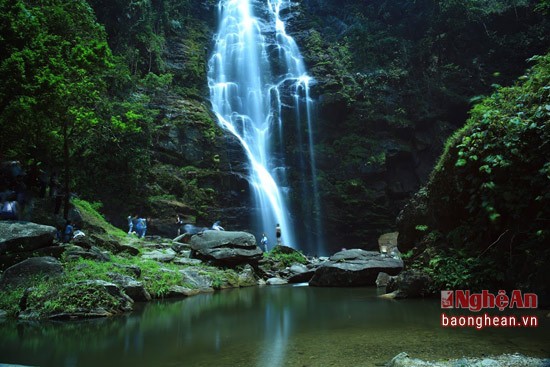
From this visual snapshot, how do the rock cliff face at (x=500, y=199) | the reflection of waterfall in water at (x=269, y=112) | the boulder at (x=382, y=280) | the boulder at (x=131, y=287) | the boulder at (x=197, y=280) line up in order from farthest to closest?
the reflection of waterfall in water at (x=269, y=112)
the boulder at (x=382, y=280)
the boulder at (x=197, y=280)
the boulder at (x=131, y=287)
the rock cliff face at (x=500, y=199)

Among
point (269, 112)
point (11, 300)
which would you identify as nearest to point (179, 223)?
point (269, 112)

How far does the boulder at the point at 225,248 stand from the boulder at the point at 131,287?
15.5 feet

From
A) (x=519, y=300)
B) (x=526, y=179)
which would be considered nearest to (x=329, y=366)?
(x=519, y=300)

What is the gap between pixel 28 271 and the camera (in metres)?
7.73

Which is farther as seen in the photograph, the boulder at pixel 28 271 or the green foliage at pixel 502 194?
the boulder at pixel 28 271

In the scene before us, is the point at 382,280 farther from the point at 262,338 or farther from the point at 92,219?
the point at 92,219

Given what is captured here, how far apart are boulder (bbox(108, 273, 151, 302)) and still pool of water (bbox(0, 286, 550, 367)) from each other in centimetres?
173

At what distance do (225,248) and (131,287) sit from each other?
5.46 m

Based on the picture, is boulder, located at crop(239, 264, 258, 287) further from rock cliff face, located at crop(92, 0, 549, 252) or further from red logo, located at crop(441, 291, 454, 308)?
rock cliff face, located at crop(92, 0, 549, 252)

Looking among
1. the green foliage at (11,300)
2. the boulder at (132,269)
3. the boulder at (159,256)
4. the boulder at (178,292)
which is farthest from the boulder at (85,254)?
the green foliage at (11,300)

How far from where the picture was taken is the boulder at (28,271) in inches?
294

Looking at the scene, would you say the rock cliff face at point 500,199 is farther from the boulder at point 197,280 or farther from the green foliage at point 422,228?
the boulder at point 197,280

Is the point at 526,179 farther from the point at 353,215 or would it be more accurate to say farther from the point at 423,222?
the point at 353,215

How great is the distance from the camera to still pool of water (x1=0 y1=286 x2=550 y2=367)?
12.8 ft
